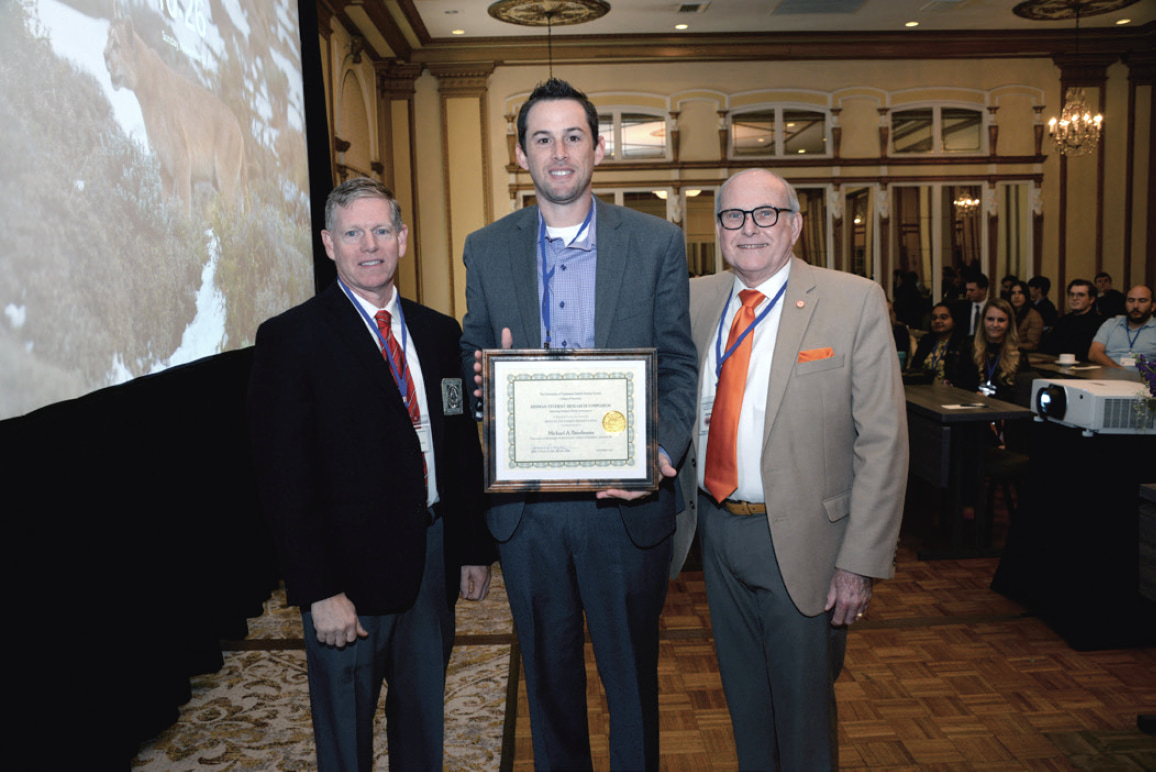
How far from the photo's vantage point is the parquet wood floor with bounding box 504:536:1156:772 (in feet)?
8.94

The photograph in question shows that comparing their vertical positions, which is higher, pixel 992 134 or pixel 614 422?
pixel 992 134

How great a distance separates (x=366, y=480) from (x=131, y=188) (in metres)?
1.79

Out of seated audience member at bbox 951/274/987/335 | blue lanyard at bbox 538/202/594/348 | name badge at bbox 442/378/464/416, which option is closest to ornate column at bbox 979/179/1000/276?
seated audience member at bbox 951/274/987/335

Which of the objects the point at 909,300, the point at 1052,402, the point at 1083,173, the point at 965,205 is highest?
the point at 1083,173

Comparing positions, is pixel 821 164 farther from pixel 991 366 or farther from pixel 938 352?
pixel 991 366

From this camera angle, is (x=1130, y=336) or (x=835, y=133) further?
(x=835, y=133)

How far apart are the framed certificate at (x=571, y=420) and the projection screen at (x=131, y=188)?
146cm

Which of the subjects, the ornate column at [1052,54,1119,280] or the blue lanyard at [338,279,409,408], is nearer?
the blue lanyard at [338,279,409,408]

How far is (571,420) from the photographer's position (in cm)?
172

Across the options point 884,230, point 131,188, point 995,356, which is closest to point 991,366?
point 995,356

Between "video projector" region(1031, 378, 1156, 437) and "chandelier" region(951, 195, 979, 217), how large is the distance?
8.36 meters

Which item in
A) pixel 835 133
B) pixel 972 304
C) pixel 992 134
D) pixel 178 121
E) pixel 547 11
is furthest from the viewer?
pixel 992 134

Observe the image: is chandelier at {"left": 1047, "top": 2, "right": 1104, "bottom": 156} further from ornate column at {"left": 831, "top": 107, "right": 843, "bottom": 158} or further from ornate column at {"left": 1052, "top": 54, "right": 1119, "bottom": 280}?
ornate column at {"left": 831, "top": 107, "right": 843, "bottom": 158}

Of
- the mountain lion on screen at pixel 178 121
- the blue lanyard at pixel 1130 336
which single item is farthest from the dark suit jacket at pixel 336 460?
the blue lanyard at pixel 1130 336
